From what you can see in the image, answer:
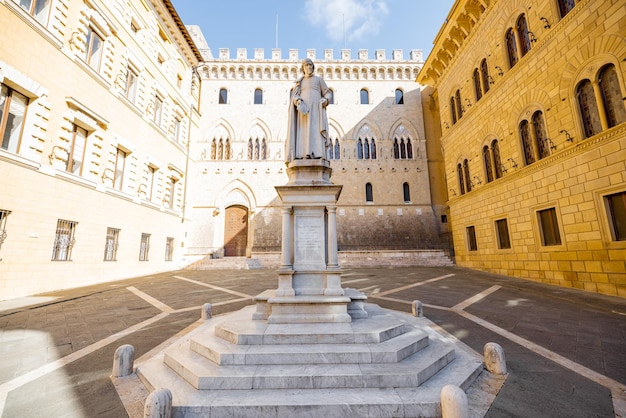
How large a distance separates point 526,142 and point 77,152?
59.2 ft

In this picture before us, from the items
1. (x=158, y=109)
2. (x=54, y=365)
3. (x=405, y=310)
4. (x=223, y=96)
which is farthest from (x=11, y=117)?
(x=223, y=96)

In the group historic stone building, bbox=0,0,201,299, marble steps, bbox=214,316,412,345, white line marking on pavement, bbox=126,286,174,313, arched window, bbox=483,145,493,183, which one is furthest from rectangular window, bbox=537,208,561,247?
historic stone building, bbox=0,0,201,299

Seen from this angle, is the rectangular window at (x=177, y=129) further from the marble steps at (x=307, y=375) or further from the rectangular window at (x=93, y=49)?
the marble steps at (x=307, y=375)

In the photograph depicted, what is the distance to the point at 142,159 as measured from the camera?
48.0 feet

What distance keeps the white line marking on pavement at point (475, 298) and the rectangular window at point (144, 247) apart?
589 inches

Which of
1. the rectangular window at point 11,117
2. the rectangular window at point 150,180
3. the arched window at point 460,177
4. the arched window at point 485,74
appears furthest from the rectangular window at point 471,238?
the rectangular window at point 11,117

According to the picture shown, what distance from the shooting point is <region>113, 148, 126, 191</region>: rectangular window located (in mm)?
13016

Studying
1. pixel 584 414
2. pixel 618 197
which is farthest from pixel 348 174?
pixel 584 414

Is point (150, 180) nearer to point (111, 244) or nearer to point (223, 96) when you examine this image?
point (111, 244)

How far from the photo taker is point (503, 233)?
38.1 ft

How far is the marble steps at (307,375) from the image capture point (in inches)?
114

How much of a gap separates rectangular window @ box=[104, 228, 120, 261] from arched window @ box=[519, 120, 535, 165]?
17955 mm

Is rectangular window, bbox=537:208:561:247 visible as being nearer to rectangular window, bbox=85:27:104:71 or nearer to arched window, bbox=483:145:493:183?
arched window, bbox=483:145:493:183

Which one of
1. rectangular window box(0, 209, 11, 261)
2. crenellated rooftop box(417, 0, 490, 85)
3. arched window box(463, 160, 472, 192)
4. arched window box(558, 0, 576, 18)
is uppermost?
crenellated rooftop box(417, 0, 490, 85)
